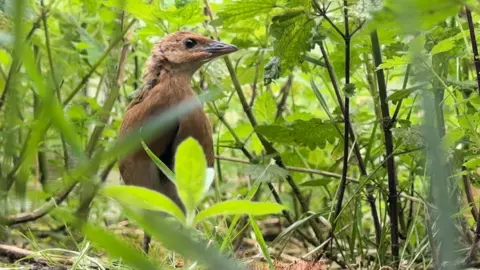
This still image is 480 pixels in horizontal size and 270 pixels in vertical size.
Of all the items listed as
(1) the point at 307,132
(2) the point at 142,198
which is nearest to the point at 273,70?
(1) the point at 307,132

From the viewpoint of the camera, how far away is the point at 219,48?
7.32 ft

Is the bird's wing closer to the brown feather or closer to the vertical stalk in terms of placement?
the brown feather

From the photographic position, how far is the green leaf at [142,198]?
699 mm

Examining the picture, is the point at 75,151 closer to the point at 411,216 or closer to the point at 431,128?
the point at 431,128

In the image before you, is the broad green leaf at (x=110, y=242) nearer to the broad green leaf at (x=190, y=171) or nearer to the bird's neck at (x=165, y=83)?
the broad green leaf at (x=190, y=171)

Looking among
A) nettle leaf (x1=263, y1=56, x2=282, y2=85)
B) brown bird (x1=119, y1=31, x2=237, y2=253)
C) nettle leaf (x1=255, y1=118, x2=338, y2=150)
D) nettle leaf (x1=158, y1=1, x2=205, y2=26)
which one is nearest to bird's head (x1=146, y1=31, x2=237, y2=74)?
brown bird (x1=119, y1=31, x2=237, y2=253)

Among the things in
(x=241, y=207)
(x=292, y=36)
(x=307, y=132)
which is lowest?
(x=307, y=132)

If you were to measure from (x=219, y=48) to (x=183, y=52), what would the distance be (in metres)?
0.15

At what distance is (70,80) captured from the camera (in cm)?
264

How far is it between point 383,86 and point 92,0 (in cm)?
86

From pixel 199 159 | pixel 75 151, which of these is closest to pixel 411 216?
pixel 199 159

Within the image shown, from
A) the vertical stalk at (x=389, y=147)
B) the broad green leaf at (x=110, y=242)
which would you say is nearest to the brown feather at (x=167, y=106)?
the vertical stalk at (x=389, y=147)

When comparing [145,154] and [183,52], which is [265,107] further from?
[145,154]

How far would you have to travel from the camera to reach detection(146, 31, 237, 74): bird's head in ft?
7.54
